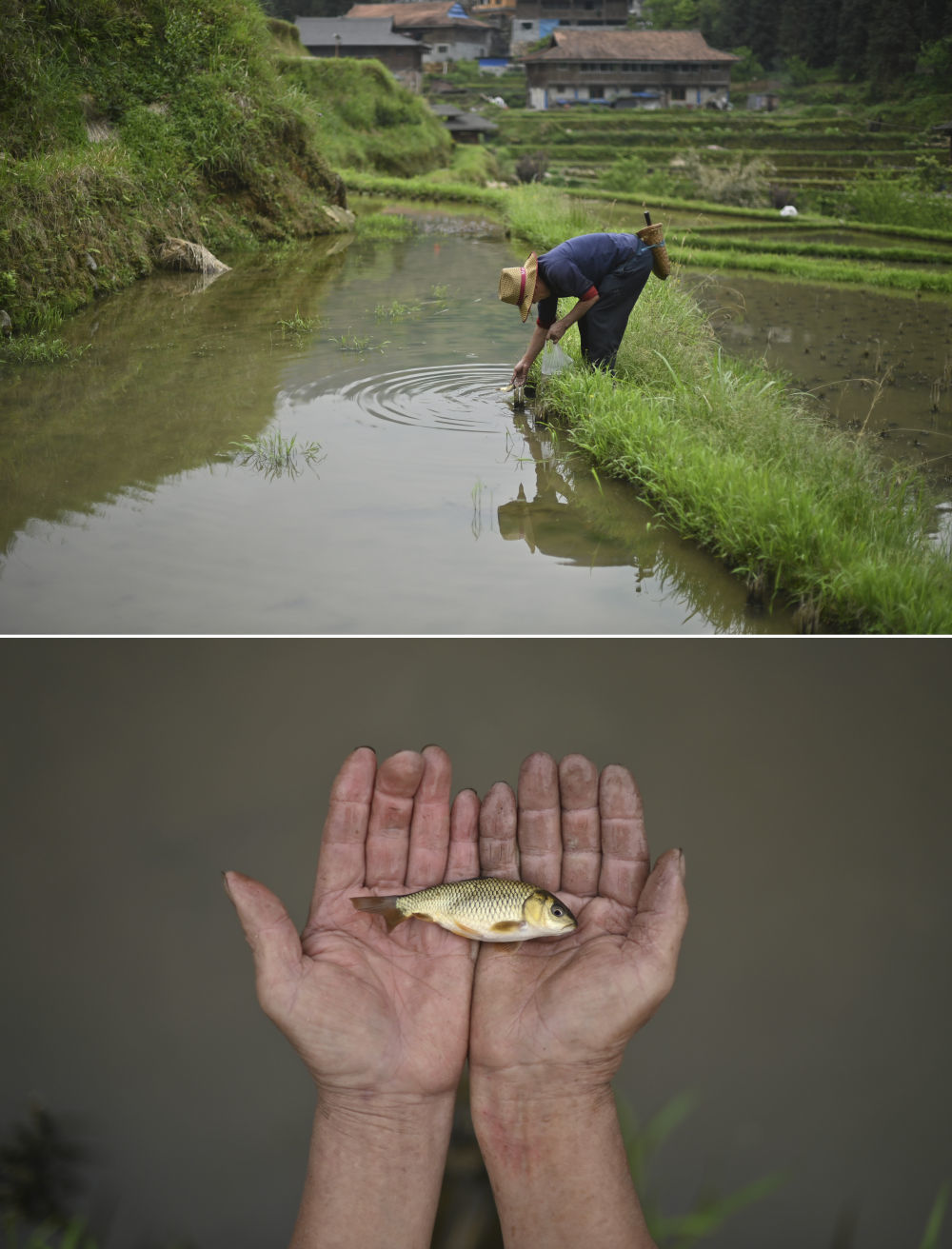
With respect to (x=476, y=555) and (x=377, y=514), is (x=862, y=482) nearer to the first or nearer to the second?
(x=476, y=555)

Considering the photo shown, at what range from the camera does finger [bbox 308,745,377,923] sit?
1852mm

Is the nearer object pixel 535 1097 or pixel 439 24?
pixel 535 1097

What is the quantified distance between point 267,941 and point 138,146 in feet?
17.6

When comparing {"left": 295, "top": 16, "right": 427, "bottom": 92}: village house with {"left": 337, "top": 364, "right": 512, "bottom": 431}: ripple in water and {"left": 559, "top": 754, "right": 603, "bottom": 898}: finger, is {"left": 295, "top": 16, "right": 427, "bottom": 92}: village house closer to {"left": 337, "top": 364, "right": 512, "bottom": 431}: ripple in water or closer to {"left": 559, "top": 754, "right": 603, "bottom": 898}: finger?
{"left": 337, "top": 364, "right": 512, "bottom": 431}: ripple in water

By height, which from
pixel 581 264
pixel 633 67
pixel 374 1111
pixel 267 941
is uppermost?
pixel 633 67

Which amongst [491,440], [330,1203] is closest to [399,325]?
[491,440]

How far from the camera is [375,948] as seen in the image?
1.79 metres

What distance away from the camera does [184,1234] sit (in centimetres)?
196

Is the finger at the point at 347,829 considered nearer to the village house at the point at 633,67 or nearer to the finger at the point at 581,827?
the finger at the point at 581,827

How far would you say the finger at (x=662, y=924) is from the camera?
167cm

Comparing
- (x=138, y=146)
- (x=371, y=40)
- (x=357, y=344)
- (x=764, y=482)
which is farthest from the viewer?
(x=138, y=146)

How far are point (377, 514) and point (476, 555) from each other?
329 millimetres

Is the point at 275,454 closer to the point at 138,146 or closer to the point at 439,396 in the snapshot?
the point at 439,396

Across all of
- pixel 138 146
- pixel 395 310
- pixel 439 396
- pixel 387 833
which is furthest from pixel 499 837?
pixel 138 146
